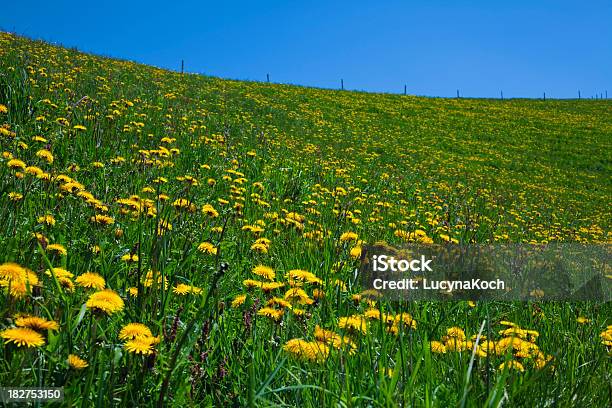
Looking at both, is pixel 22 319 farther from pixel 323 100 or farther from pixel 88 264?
pixel 323 100

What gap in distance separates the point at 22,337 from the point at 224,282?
1694 millimetres

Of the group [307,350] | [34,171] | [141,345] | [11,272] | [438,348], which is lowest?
[438,348]

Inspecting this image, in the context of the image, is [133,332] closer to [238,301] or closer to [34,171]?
[238,301]

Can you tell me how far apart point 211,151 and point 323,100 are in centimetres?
2075

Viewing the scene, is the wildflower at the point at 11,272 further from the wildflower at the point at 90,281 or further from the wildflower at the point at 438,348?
the wildflower at the point at 438,348

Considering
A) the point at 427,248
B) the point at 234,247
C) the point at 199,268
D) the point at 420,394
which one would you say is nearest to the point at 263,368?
the point at 420,394

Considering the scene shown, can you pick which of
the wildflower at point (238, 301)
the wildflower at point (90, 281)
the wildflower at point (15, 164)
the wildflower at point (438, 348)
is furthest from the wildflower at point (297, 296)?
the wildflower at point (15, 164)

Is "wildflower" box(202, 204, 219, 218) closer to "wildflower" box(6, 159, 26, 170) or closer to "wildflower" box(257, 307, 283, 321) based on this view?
"wildflower" box(6, 159, 26, 170)

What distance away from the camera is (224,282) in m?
2.96

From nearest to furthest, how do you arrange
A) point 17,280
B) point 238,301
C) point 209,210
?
point 17,280
point 238,301
point 209,210

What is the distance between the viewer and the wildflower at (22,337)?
1.29 metres

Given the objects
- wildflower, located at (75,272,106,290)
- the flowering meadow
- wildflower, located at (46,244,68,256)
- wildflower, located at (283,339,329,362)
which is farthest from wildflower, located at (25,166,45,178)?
wildflower, located at (283,339,329,362)

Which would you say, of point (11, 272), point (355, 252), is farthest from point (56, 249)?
point (355, 252)

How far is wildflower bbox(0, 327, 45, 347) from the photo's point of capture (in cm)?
129
